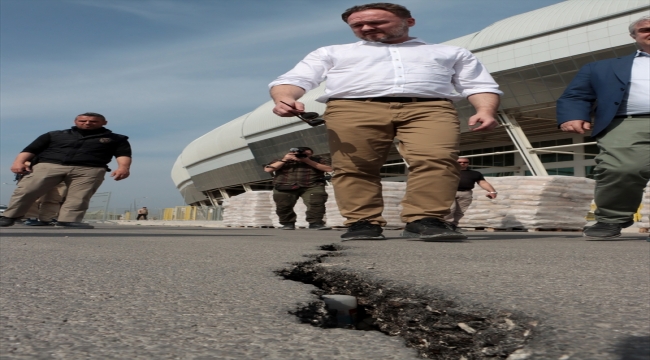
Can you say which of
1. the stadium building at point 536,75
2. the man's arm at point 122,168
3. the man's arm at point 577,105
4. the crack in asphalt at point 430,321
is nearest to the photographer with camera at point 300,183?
the man's arm at point 122,168

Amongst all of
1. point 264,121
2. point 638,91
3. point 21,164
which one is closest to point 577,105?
point 638,91

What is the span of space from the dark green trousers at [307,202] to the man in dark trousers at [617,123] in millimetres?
5503

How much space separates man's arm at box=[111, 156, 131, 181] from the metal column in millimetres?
22570

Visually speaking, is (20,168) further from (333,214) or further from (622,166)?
(333,214)

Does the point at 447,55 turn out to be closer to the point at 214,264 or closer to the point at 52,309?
the point at 214,264

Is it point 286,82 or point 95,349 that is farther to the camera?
point 286,82

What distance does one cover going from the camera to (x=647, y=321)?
166 centimetres

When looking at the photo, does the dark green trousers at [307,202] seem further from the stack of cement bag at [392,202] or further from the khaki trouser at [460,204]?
the stack of cement bag at [392,202]

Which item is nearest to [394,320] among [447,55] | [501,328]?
[501,328]

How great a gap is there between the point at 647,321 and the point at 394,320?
0.62 metres

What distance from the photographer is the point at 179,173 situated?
8188cm

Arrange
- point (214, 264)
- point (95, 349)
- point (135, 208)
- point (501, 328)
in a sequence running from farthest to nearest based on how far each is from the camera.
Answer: point (135, 208) → point (214, 264) → point (501, 328) → point (95, 349)

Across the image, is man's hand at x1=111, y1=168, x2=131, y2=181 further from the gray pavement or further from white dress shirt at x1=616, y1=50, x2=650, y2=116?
white dress shirt at x1=616, y1=50, x2=650, y2=116

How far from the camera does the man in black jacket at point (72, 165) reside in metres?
8.63
